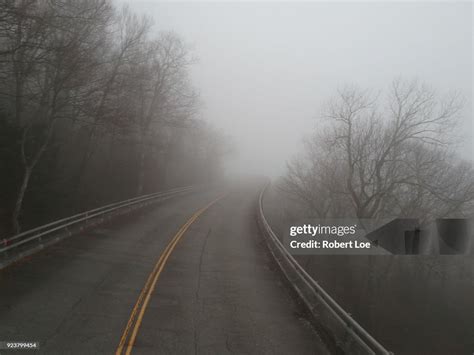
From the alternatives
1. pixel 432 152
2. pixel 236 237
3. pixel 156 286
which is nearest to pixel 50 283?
pixel 156 286

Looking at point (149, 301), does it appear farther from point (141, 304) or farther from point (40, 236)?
point (40, 236)

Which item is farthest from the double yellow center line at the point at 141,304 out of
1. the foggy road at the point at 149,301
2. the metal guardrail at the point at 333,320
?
the metal guardrail at the point at 333,320

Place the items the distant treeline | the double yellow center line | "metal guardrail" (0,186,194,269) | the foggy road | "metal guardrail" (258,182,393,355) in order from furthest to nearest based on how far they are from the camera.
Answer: the distant treeline, "metal guardrail" (0,186,194,269), the foggy road, the double yellow center line, "metal guardrail" (258,182,393,355)

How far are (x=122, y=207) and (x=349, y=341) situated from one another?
58.9 ft

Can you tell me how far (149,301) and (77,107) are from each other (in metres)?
11.4

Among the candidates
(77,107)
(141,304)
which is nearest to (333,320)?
(141,304)

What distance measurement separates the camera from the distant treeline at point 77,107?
44.1 feet

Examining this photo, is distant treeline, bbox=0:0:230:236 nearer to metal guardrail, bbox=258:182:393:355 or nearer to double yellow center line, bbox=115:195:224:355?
double yellow center line, bbox=115:195:224:355

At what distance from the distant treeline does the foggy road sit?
6325mm

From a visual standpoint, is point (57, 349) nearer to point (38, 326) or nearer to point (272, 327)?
point (38, 326)

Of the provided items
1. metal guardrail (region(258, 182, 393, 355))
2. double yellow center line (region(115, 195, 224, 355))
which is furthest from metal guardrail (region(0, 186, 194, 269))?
metal guardrail (region(258, 182, 393, 355))

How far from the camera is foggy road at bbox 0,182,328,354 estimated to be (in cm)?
682

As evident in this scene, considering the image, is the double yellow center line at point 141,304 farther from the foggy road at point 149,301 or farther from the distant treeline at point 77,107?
the distant treeline at point 77,107

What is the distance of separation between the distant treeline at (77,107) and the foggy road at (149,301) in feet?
20.8
